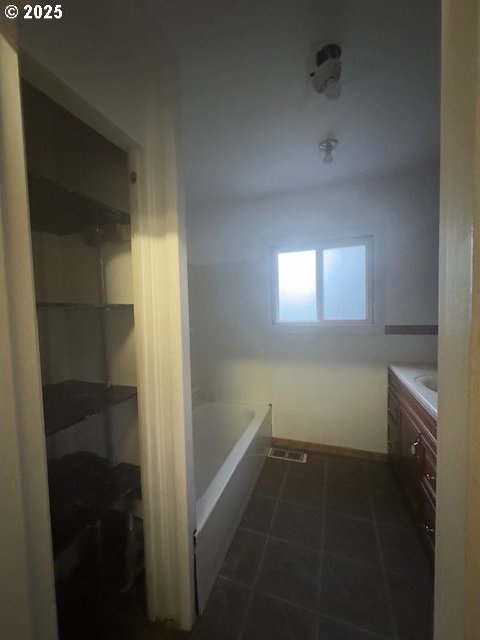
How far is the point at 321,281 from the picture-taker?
7.63 ft

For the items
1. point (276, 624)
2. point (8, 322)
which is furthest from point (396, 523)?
point (8, 322)

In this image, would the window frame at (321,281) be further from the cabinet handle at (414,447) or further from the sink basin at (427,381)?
the cabinet handle at (414,447)

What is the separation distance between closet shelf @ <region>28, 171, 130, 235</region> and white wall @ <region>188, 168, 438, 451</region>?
1.42m

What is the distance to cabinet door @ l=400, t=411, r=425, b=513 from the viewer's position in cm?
130

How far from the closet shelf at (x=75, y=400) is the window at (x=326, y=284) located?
168 centimetres

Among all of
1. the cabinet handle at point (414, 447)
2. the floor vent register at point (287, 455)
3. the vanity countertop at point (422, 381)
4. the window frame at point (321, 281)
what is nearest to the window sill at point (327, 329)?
the window frame at point (321, 281)

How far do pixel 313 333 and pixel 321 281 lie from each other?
1.63 ft

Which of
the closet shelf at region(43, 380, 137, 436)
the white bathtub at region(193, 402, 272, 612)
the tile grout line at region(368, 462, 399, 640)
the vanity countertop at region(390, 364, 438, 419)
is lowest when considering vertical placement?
the tile grout line at region(368, 462, 399, 640)

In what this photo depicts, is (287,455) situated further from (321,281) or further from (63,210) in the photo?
(63,210)

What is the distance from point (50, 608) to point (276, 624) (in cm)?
99

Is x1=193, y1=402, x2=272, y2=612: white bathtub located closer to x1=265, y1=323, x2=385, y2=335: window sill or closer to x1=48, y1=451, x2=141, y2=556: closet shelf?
x1=48, y1=451, x2=141, y2=556: closet shelf

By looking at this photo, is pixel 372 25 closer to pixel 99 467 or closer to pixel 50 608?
pixel 50 608

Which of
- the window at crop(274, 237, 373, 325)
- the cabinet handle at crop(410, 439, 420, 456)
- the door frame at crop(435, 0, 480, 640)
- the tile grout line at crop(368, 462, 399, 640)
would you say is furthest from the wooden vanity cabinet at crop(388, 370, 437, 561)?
the door frame at crop(435, 0, 480, 640)

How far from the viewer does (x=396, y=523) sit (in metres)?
1.50
